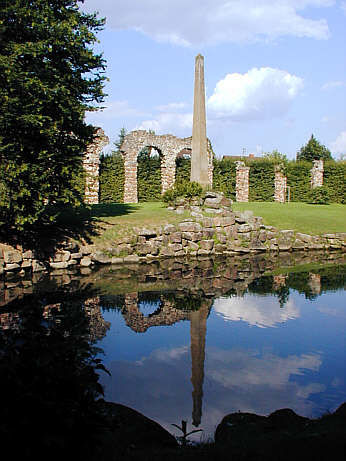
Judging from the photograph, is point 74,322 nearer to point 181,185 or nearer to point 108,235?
point 108,235

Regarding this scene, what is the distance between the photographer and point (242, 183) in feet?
103

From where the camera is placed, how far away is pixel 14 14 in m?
11.9

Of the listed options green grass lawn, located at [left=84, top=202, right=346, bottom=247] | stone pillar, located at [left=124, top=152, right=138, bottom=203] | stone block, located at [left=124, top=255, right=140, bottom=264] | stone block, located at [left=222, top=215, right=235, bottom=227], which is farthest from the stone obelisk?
stone pillar, located at [left=124, top=152, right=138, bottom=203]

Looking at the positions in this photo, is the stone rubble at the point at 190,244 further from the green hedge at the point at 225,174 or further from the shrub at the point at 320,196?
the green hedge at the point at 225,174

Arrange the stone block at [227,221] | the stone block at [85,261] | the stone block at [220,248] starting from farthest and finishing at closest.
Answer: the stone block at [227,221] < the stone block at [220,248] < the stone block at [85,261]

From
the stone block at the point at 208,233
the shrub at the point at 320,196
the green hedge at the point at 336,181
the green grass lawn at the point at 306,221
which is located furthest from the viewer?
the green hedge at the point at 336,181

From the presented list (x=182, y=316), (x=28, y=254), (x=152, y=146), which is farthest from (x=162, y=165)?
(x=182, y=316)

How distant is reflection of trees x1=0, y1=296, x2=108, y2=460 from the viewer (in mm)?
2277

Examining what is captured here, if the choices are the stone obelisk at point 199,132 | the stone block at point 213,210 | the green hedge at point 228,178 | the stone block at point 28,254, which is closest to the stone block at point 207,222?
the stone block at point 213,210

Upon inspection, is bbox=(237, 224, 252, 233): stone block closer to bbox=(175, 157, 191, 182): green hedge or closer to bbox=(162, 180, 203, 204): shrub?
bbox=(162, 180, 203, 204): shrub

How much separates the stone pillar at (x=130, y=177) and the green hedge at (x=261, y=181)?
9.57 m

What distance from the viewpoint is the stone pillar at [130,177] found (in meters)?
27.6

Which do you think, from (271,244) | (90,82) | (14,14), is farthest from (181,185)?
(14,14)

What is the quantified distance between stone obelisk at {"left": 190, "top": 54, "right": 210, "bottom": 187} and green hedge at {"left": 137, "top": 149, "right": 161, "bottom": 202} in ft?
27.8
